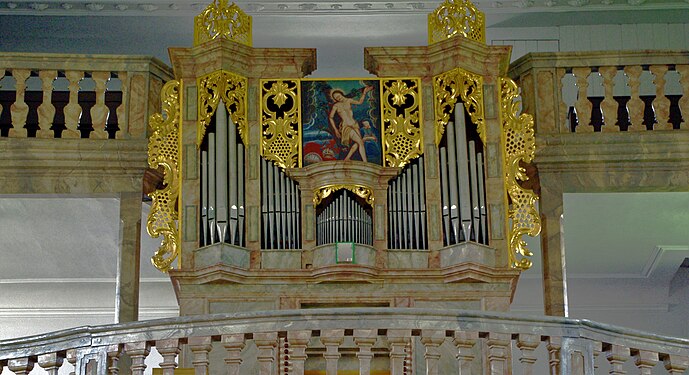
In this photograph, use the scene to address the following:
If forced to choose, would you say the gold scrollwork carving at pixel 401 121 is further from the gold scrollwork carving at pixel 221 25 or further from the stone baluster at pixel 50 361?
the stone baluster at pixel 50 361

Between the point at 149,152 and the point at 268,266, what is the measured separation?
154 centimetres

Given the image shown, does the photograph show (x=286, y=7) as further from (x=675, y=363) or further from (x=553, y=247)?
(x=675, y=363)

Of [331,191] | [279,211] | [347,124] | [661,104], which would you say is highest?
[661,104]

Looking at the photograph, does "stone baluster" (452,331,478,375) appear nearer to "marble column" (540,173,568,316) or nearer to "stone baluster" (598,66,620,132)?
"marble column" (540,173,568,316)

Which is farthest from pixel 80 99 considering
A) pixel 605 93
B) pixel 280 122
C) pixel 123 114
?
pixel 605 93

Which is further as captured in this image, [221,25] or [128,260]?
[221,25]

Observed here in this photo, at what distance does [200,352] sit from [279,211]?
3.64m

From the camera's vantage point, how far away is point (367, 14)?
1623 centimetres

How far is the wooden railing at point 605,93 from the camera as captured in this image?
44.5ft

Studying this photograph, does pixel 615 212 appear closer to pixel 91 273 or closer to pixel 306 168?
pixel 306 168

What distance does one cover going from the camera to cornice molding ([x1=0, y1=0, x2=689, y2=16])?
16172 millimetres

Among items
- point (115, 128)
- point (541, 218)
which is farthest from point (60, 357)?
point (541, 218)

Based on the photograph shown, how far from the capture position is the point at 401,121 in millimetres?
13250

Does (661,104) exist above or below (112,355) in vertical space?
above
